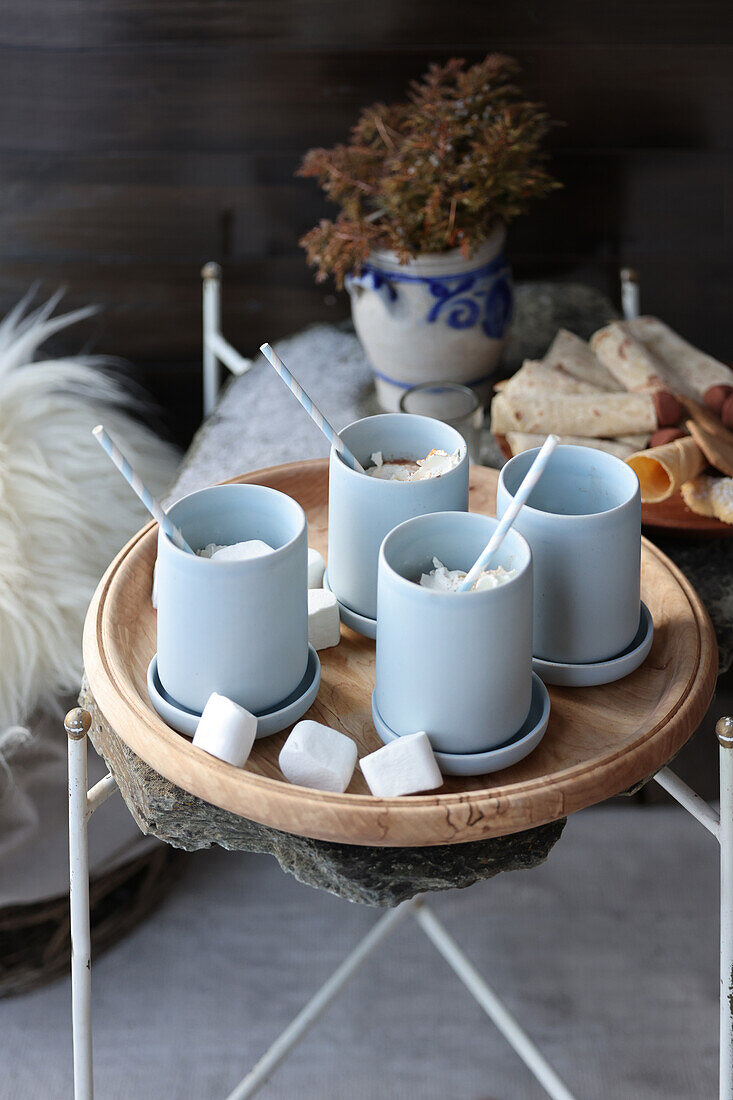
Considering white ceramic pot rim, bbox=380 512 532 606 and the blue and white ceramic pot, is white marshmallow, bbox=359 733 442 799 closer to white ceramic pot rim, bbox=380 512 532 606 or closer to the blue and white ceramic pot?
white ceramic pot rim, bbox=380 512 532 606

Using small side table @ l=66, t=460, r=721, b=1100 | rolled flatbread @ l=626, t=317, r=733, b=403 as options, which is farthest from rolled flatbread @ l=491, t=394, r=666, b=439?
small side table @ l=66, t=460, r=721, b=1100

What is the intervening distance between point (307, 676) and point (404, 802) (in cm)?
14

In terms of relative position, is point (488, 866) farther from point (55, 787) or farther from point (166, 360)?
point (166, 360)

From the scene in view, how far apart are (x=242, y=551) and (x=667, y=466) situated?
0.53 m

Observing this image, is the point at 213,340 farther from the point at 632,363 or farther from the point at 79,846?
the point at 79,846

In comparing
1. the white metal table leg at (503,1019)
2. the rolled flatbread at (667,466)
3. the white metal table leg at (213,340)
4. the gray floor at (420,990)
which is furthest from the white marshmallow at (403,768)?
the white metal table leg at (213,340)

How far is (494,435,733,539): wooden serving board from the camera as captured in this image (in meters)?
1.10

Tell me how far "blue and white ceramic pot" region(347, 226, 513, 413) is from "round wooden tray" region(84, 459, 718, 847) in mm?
511

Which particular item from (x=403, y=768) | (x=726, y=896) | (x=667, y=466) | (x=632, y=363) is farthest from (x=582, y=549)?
(x=632, y=363)

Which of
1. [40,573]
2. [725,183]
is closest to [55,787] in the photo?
[40,573]

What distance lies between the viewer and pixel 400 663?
670mm

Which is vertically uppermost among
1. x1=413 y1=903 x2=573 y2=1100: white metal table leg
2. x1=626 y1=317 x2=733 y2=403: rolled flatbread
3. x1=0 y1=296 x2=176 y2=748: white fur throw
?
x1=626 y1=317 x2=733 y2=403: rolled flatbread

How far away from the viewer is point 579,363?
1.32 meters

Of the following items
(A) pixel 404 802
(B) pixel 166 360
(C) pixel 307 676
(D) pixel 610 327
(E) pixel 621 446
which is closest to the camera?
(A) pixel 404 802
